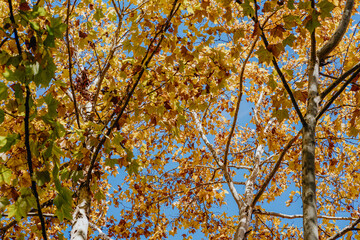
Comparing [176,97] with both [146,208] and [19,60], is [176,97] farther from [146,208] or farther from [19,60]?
[146,208]

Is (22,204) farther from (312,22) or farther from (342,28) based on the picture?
(342,28)

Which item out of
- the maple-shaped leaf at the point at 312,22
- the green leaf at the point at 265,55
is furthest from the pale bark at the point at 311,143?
the green leaf at the point at 265,55

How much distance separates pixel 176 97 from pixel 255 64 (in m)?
4.04

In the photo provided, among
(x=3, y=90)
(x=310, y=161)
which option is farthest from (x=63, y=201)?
(x=310, y=161)

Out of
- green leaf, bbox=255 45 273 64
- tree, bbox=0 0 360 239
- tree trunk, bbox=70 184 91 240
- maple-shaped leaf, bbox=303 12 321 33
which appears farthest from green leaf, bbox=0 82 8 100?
maple-shaped leaf, bbox=303 12 321 33

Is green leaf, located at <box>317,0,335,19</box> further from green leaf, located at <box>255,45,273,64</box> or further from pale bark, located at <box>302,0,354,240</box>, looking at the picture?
pale bark, located at <box>302,0,354,240</box>

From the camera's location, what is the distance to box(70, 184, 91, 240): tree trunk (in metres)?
3.61

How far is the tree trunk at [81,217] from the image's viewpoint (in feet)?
11.9

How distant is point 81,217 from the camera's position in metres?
3.78

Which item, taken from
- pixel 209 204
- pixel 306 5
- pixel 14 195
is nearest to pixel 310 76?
pixel 306 5

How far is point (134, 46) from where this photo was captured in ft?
11.7

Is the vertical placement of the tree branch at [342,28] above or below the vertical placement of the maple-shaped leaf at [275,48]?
above

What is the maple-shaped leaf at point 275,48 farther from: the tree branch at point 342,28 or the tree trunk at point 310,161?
the tree branch at point 342,28

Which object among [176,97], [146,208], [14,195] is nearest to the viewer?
[14,195]
